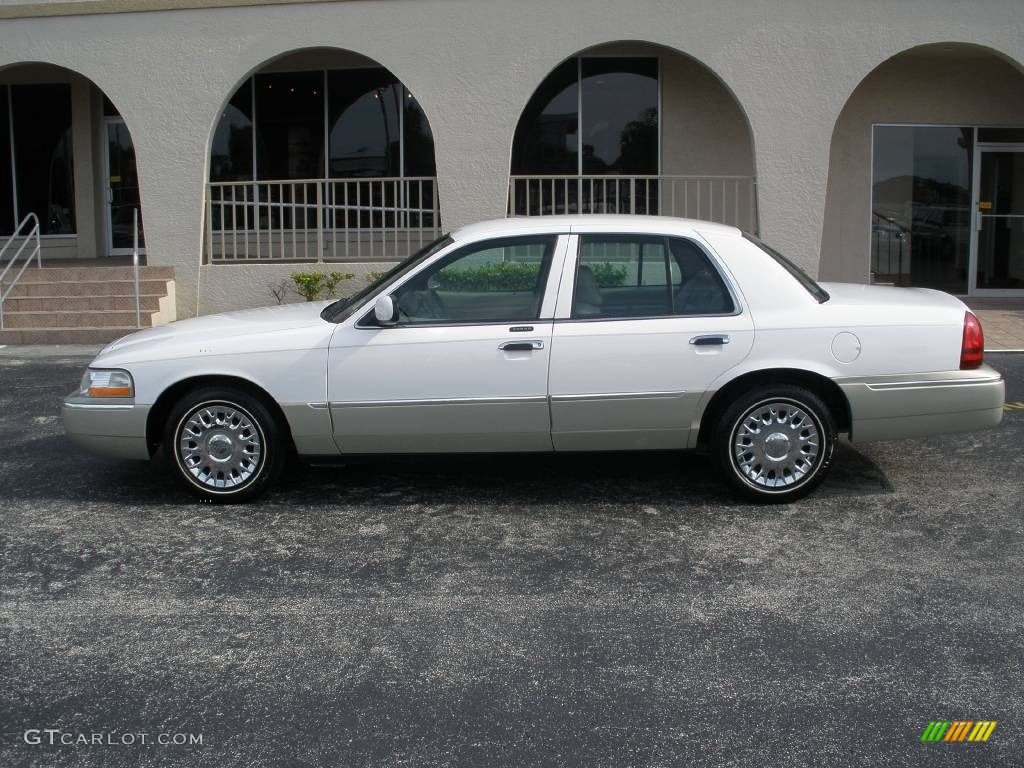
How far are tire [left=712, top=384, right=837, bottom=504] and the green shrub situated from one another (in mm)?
8604

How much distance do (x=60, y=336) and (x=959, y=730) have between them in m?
11.6

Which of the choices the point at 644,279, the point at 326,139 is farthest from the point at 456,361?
the point at 326,139

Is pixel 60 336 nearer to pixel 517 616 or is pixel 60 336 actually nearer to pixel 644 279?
pixel 644 279

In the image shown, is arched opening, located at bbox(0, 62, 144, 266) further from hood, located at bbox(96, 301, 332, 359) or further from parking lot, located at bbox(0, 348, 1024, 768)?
parking lot, located at bbox(0, 348, 1024, 768)

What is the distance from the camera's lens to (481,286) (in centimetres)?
639

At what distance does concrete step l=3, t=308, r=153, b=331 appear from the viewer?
44.3 feet

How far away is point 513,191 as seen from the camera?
14430 millimetres

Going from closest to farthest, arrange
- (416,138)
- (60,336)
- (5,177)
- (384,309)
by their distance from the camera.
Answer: (384,309)
(60,336)
(416,138)
(5,177)

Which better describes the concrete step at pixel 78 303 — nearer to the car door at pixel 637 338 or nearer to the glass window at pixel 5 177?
the glass window at pixel 5 177

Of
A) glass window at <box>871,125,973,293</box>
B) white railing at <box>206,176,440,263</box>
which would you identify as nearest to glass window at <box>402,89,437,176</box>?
white railing at <box>206,176,440,263</box>

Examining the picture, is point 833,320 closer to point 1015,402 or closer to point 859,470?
point 859,470

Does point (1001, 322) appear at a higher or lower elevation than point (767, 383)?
higher

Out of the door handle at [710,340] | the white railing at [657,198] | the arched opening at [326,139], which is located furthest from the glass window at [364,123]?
the door handle at [710,340]

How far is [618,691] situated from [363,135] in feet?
44.4
